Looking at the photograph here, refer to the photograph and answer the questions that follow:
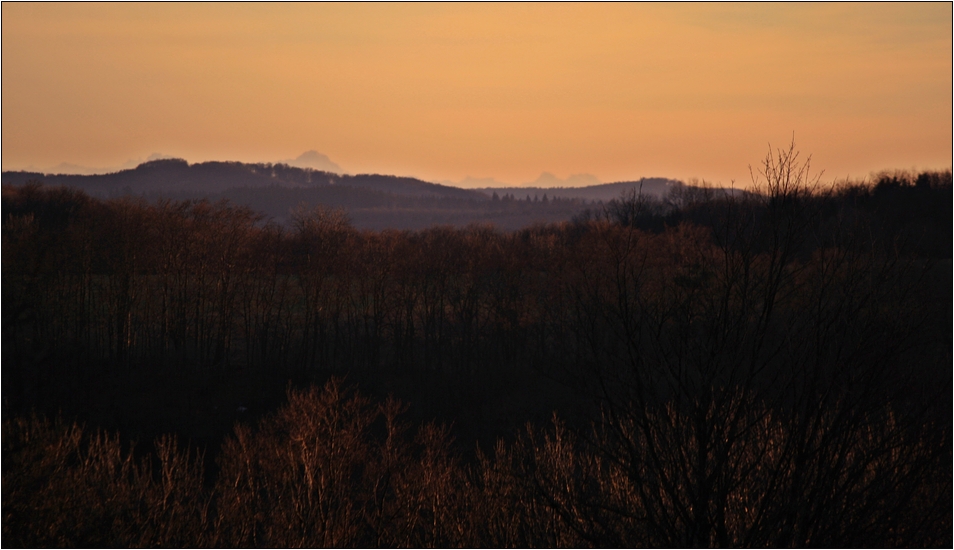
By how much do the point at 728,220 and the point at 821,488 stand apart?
321 centimetres

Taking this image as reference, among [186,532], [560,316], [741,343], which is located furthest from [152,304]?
[741,343]

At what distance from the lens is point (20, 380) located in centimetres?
3847

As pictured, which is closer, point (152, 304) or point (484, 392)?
point (484, 392)

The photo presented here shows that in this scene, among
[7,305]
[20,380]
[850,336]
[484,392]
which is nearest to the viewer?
[850,336]

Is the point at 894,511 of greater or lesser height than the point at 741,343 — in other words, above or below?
below

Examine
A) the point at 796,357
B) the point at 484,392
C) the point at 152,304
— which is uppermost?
the point at 796,357

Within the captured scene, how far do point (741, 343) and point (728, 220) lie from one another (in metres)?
1.60

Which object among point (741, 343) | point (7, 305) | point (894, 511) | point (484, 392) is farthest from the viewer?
point (484, 392)

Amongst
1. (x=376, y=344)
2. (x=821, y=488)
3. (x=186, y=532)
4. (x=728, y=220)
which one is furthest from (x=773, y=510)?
(x=376, y=344)

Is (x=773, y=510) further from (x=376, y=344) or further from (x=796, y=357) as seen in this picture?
(x=376, y=344)

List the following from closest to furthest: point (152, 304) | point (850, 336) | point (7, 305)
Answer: point (850, 336), point (7, 305), point (152, 304)

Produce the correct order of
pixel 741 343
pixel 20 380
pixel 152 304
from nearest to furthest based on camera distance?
pixel 741 343 < pixel 20 380 < pixel 152 304

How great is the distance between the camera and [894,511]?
27.7ft

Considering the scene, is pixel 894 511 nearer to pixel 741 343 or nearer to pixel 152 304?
pixel 741 343
